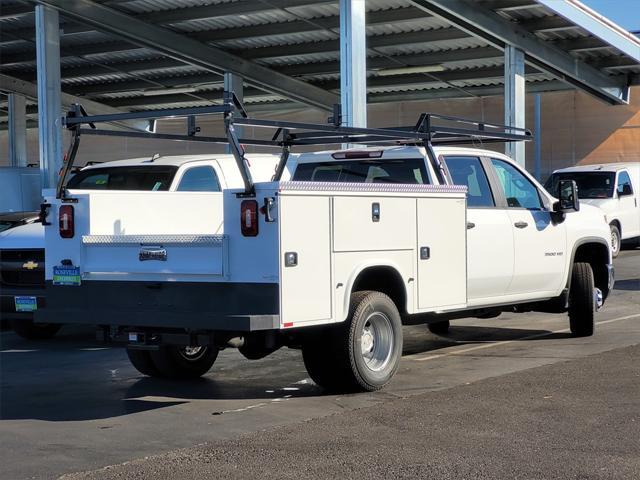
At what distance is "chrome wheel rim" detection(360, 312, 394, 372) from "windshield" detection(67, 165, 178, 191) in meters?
4.37

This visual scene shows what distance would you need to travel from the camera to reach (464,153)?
9883 millimetres

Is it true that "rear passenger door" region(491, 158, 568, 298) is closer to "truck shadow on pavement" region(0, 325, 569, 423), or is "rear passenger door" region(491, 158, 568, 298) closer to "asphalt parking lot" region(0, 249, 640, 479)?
"asphalt parking lot" region(0, 249, 640, 479)

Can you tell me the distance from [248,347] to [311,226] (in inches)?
48.3

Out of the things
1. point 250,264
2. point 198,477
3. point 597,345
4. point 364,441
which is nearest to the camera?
point 198,477

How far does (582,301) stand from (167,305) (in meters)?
5.32

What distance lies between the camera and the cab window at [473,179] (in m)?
9.84

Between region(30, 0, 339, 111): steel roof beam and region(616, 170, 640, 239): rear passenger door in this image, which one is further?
region(616, 170, 640, 239): rear passenger door

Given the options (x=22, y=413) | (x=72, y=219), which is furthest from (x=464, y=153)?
(x=22, y=413)

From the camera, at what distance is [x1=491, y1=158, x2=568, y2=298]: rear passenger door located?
10.2 metres

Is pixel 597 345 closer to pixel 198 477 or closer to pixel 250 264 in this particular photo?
pixel 250 264

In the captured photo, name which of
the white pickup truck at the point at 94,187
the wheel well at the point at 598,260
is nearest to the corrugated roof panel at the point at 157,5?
the white pickup truck at the point at 94,187

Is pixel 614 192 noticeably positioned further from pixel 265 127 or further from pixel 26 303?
pixel 265 127

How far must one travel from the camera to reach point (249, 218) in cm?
725

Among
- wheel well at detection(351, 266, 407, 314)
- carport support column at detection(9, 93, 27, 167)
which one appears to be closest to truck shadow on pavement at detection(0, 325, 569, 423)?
wheel well at detection(351, 266, 407, 314)
